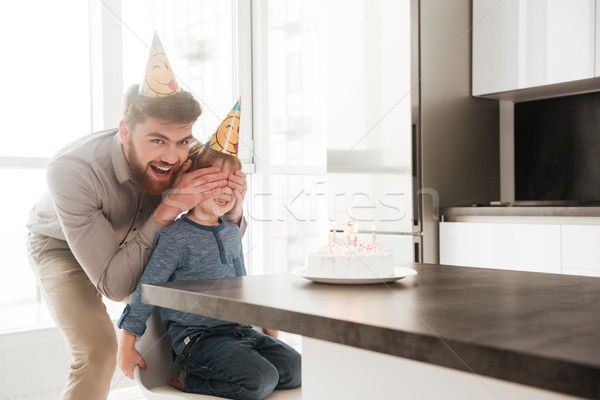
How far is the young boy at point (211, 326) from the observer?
1274mm

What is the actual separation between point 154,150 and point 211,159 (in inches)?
6.4

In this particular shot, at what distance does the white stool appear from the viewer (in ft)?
4.06

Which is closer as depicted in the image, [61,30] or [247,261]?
[61,30]

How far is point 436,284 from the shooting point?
3.29 feet

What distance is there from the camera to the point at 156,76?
1658 millimetres

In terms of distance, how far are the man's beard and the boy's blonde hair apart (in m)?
0.06

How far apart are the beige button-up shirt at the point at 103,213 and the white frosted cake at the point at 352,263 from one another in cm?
67

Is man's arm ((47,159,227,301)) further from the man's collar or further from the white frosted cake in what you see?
the white frosted cake

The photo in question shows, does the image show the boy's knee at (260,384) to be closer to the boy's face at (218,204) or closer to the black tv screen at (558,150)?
the boy's face at (218,204)

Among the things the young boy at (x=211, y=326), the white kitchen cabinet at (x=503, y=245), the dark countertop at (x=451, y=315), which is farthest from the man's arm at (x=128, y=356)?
the white kitchen cabinet at (x=503, y=245)

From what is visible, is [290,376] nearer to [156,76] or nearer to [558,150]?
[156,76]

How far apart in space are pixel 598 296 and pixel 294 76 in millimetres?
2892

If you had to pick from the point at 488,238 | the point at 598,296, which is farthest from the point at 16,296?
Answer: the point at 598,296

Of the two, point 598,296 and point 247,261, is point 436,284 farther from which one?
point 247,261
